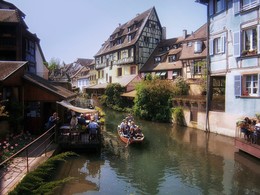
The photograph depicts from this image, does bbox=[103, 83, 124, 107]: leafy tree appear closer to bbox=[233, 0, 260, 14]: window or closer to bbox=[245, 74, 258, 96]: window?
bbox=[245, 74, 258, 96]: window

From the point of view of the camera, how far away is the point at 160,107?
102ft

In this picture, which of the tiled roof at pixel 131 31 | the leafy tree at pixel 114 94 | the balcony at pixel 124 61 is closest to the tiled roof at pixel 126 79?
the leafy tree at pixel 114 94

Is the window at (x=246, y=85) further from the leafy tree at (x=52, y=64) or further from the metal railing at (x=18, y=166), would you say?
the leafy tree at (x=52, y=64)

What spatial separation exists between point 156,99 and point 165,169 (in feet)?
56.5

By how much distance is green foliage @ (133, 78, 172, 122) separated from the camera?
30.7 metres

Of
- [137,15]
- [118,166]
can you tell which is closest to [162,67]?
[137,15]

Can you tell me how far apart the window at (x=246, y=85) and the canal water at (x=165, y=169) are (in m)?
3.62

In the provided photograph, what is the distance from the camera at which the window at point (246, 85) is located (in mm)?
18969

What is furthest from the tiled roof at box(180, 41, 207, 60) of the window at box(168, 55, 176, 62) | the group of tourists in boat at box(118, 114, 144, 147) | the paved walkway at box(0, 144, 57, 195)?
the paved walkway at box(0, 144, 57, 195)

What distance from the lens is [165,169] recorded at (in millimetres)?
14391

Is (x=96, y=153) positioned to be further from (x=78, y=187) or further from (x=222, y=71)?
(x=222, y=71)

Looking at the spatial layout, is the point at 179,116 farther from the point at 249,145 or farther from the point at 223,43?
the point at 249,145

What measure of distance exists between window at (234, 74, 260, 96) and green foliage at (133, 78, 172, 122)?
Answer: 10.9m

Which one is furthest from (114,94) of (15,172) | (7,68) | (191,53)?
(15,172)
